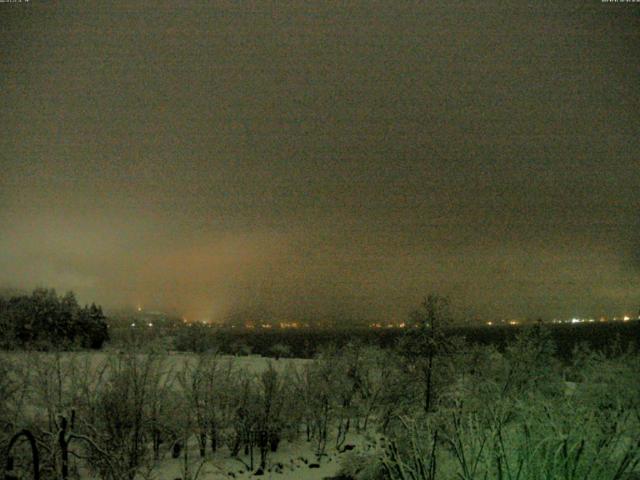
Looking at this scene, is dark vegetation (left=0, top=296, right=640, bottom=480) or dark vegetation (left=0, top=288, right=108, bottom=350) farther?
dark vegetation (left=0, top=288, right=108, bottom=350)

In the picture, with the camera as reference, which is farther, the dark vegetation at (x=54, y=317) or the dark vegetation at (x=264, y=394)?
the dark vegetation at (x=54, y=317)

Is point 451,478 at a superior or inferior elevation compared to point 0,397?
superior

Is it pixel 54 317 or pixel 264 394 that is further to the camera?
pixel 54 317

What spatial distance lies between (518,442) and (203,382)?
19303 mm

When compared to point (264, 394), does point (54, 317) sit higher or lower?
higher

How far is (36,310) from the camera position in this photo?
43188 millimetres

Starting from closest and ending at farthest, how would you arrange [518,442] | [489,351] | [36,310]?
[518,442], [489,351], [36,310]

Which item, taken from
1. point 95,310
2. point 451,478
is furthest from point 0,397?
point 95,310

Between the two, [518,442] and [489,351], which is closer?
[518,442]

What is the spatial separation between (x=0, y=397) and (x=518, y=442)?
1867cm

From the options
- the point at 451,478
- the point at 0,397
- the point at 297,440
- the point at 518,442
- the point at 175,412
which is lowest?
the point at 297,440

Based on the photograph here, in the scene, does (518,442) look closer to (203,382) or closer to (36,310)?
(203,382)

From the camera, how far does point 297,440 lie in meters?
25.6

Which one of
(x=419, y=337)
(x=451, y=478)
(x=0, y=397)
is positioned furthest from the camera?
(x=419, y=337)
